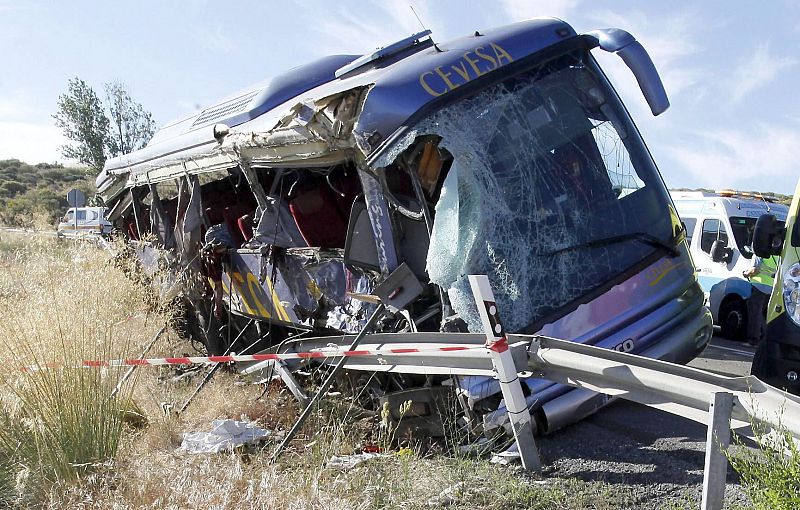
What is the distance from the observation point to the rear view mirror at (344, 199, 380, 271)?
453 centimetres

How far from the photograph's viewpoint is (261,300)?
6.39m

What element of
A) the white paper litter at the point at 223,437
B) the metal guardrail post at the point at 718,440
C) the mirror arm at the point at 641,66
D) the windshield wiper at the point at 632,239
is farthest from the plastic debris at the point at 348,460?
the mirror arm at the point at 641,66

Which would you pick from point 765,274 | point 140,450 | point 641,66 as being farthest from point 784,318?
point 765,274

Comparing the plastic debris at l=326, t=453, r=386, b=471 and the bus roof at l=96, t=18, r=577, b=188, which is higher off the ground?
the bus roof at l=96, t=18, r=577, b=188

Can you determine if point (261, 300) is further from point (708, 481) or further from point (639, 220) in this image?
point (708, 481)

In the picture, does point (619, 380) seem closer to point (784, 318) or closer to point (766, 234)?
point (784, 318)

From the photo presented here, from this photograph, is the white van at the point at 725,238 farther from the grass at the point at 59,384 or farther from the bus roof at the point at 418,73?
the grass at the point at 59,384

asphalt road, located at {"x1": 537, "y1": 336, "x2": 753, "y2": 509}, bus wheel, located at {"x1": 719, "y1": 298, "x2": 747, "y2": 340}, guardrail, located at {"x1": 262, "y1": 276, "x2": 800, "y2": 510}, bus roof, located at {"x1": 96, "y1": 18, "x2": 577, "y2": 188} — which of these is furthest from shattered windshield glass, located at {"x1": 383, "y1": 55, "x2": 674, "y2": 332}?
bus wheel, located at {"x1": 719, "y1": 298, "x2": 747, "y2": 340}

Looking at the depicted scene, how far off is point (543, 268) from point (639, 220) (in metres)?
0.88

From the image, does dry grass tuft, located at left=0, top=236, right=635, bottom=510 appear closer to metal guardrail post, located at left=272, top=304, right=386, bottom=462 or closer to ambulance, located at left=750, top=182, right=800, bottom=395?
metal guardrail post, located at left=272, top=304, right=386, bottom=462

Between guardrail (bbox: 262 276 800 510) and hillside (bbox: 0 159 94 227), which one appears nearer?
guardrail (bbox: 262 276 800 510)

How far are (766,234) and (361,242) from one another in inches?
121

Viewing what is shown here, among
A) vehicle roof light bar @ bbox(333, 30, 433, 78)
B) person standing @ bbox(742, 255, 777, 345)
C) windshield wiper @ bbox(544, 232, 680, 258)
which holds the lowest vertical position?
person standing @ bbox(742, 255, 777, 345)

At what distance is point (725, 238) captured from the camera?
1124 cm
